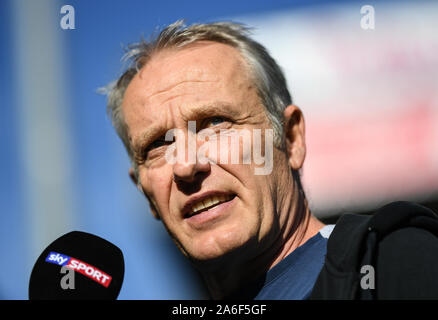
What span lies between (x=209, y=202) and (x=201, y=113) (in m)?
0.38

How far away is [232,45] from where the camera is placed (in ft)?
7.59

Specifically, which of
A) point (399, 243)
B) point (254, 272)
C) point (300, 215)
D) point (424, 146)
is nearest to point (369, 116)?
point (424, 146)

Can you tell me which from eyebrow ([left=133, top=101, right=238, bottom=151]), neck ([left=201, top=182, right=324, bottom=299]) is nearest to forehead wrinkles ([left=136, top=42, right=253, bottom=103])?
eyebrow ([left=133, top=101, right=238, bottom=151])

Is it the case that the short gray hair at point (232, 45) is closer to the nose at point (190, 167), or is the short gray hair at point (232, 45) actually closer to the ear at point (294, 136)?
the ear at point (294, 136)

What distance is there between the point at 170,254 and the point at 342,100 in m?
2.16

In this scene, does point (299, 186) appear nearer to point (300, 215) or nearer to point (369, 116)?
point (300, 215)

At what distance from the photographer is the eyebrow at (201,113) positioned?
202 centimetres

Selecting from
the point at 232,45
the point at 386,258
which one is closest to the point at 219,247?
the point at 386,258

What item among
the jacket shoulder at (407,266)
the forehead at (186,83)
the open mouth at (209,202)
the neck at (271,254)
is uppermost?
the forehead at (186,83)

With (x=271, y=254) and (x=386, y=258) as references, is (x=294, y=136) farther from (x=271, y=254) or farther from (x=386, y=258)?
(x=386, y=258)

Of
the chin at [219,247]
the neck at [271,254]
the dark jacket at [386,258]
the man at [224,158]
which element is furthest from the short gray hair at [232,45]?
the dark jacket at [386,258]

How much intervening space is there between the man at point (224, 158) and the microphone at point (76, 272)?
0.30m

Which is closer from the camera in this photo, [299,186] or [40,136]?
[299,186]

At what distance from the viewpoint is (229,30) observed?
94.2 inches
